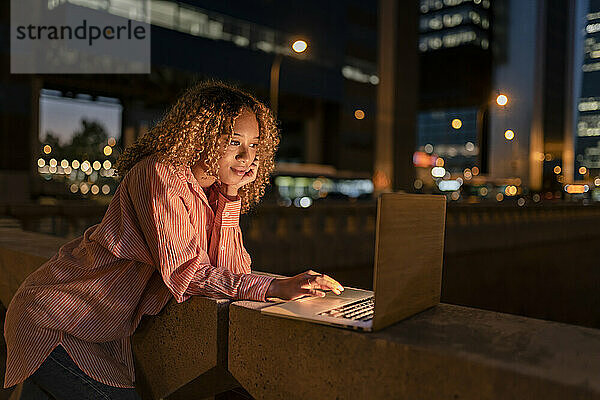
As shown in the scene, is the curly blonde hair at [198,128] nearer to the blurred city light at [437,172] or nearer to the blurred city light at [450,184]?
the blurred city light at [450,184]

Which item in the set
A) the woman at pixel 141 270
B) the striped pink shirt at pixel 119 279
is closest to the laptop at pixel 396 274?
the woman at pixel 141 270

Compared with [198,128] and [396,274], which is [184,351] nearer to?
[198,128]

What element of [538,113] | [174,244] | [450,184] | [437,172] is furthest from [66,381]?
[437,172]

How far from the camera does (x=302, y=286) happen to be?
2.22 metres

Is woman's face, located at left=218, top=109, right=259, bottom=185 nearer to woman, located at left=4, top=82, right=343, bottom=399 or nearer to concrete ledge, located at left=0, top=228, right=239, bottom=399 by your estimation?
woman, located at left=4, top=82, right=343, bottom=399

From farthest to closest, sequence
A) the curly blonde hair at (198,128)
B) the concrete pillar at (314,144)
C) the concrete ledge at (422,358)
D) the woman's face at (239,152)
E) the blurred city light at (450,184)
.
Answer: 1. the blurred city light at (450,184)
2. the concrete pillar at (314,144)
3. the woman's face at (239,152)
4. the curly blonde hair at (198,128)
5. the concrete ledge at (422,358)

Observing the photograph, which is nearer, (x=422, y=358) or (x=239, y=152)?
(x=422, y=358)

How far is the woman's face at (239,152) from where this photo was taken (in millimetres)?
2529

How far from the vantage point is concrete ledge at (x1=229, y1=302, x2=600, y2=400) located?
60.3 inches

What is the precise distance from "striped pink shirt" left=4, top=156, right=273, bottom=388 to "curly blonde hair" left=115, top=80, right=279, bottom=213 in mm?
92

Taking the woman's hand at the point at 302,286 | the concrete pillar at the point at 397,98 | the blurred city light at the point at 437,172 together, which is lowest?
the woman's hand at the point at 302,286

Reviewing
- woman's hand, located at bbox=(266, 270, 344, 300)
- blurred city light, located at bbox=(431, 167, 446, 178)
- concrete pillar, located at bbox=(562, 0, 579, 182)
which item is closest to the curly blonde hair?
woman's hand, located at bbox=(266, 270, 344, 300)

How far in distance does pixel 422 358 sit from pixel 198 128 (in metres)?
1.33

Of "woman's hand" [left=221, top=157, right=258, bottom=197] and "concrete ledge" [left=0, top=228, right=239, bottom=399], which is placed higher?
"woman's hand" [left=221, top=157, right=258, bottom=197]
